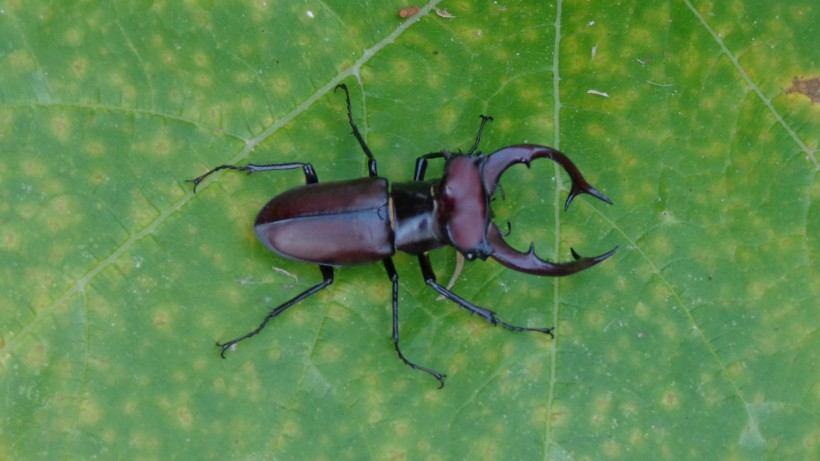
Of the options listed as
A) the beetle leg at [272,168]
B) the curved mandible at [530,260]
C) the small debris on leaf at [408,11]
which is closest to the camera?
the curved mandible at [530,260]

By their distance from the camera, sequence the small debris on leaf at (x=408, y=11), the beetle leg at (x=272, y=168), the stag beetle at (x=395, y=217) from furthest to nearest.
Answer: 1. the small debris on leaf at (x=408, y=11)
2. the beetle leg at (x=272, y=168)
3. the stag beetle at (x=395, y=217)

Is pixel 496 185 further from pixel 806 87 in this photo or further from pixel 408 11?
pixel 806 87

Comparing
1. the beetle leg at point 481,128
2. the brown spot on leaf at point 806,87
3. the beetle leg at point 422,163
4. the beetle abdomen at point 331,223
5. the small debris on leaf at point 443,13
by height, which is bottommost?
the beetle abdomen at point 331,223

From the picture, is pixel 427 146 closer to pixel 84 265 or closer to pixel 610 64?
pixel 610 64

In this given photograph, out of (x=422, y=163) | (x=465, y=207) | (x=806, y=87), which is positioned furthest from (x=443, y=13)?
(x=806, y=87)

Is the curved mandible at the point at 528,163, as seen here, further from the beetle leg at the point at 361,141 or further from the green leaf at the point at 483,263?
the beetle leg at the point at 361,141

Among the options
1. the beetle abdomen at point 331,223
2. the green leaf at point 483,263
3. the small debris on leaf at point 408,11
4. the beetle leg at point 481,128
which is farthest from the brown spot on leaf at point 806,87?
the beetle abdomen at point 331,223

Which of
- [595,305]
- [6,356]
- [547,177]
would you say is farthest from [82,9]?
[595,305]

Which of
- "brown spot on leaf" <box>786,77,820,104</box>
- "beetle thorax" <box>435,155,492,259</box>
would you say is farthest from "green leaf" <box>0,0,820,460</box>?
"beetle thorax" <box>435,155,492,259</box>

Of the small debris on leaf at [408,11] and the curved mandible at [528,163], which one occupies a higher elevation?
the small debris on leaf at [408,11]
